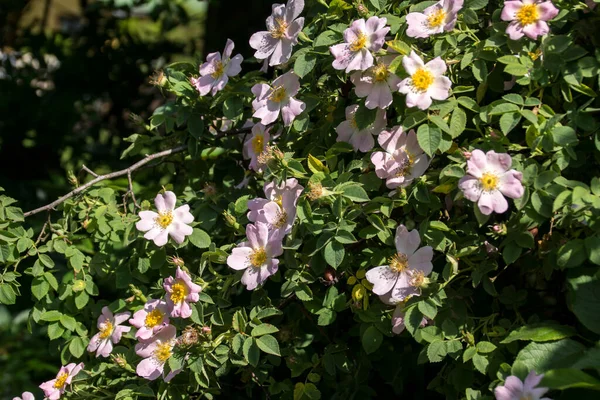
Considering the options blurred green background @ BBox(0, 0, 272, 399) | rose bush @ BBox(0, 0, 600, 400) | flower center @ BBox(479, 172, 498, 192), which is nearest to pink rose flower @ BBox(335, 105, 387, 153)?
rose bush @ BBox(0, 0, 600, 400)

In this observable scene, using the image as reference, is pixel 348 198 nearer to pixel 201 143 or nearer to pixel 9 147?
pixel 201 143

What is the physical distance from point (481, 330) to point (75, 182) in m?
1.09

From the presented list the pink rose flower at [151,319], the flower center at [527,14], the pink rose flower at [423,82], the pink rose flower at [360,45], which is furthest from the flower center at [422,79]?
the pink rose flower at [151,319]

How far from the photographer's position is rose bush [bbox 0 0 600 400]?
58.2 inches

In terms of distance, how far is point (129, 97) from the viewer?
3.53 metres

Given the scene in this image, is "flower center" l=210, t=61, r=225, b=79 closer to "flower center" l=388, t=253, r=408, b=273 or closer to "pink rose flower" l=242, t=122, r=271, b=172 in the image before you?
"pink rose flower" l=242, t=122, r=271, b=172

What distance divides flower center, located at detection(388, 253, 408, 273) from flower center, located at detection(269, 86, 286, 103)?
1.54ft

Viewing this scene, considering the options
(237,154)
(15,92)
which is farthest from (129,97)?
(237,154)

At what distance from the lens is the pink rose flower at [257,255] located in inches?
64.1

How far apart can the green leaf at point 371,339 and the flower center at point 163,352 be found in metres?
0.45

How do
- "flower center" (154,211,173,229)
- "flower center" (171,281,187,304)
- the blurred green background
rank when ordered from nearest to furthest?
"flower center" (171,281,187,304)
"flower center" (154,211,173,229)
the blurred green background

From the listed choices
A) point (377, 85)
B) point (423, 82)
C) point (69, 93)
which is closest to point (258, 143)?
point (377, 85)

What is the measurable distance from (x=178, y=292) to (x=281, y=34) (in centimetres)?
64

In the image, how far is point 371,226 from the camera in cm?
164
